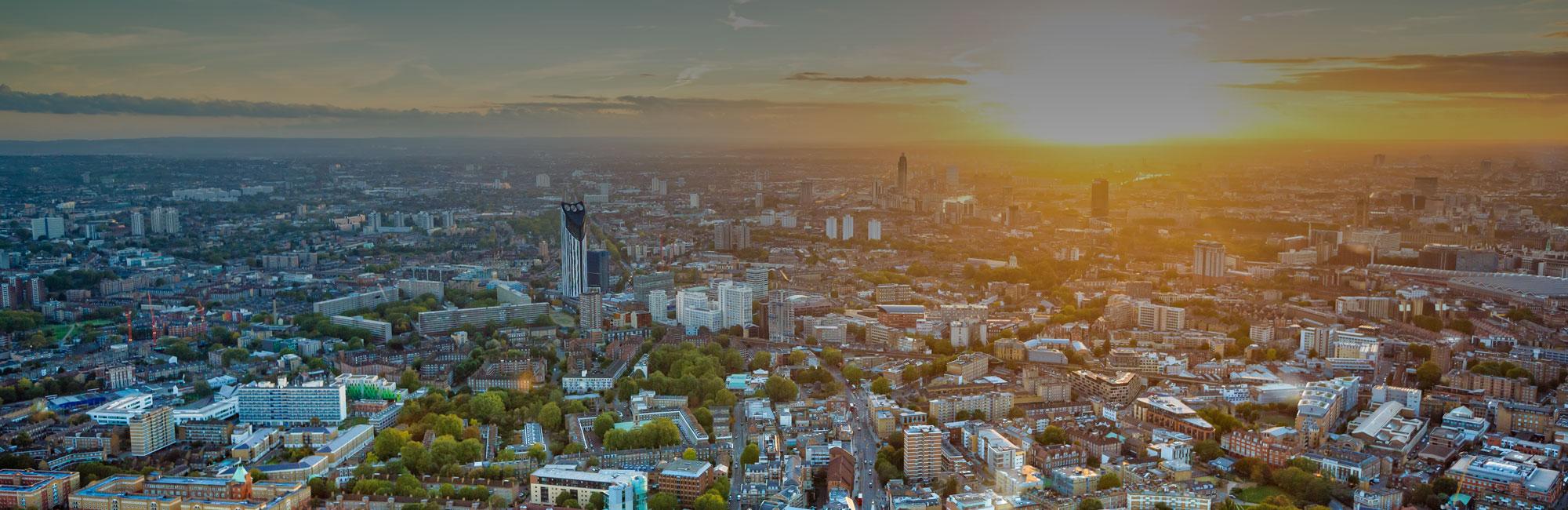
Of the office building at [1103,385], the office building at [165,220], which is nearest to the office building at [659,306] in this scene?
the office building at [1103,385]

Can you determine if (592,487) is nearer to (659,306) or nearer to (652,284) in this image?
(659,306)

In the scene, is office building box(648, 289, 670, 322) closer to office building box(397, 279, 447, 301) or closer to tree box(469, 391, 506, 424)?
office building box(397, 279, 447, 301)

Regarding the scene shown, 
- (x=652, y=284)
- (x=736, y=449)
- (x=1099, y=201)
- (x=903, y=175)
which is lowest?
(x=736, y=449)

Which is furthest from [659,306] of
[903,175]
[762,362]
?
[903,175]

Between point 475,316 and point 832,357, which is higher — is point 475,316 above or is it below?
above

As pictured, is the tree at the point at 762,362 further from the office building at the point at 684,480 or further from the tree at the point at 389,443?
the tree at the point at 389,443

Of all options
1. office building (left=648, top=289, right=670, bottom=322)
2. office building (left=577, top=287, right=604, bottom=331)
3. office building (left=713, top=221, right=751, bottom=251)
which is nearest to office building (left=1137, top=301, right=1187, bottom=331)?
office building (left=648, top=289, right=670, bottom=322)

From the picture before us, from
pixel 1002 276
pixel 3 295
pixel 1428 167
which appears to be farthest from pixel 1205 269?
pixel 3 295
